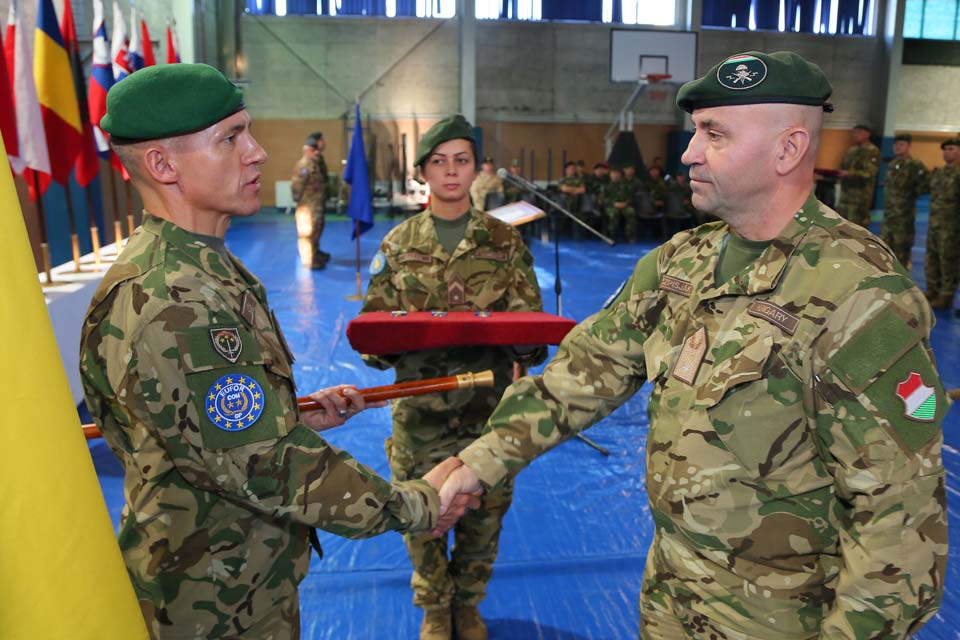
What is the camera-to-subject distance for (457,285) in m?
2.57

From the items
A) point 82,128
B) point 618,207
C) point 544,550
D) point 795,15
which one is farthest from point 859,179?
point 795,15

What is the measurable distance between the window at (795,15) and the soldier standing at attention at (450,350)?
55.8 feet

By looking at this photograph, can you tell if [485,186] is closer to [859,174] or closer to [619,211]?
[619,211]

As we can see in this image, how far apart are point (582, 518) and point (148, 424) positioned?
231 centimetres

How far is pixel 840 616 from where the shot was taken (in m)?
1.14

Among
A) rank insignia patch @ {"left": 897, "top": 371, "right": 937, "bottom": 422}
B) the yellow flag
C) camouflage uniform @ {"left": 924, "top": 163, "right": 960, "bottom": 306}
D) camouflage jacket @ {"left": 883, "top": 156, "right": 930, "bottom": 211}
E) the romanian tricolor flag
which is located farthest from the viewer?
camouflage jacket @ {"left": 883, "top": 156, "right": 930, "bottom": 211}

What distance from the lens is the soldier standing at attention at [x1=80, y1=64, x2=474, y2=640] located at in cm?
125

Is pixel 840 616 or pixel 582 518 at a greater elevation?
pixel 840 616

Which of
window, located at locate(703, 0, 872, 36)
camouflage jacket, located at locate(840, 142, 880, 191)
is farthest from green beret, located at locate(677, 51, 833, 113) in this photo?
window, located at locate(703, 0, 872, 36)

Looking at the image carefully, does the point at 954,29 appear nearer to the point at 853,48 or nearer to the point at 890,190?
the point at 853,48

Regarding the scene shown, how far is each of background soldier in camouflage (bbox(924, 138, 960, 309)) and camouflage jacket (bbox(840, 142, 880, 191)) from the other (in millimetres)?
2214

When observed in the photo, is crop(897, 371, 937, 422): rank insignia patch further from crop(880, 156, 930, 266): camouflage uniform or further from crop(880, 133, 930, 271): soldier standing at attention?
crop(880, 156, 930, 266): camouflage uniform

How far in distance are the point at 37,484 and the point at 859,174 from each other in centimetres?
1091

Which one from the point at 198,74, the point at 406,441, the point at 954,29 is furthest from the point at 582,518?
the point at 954,29
